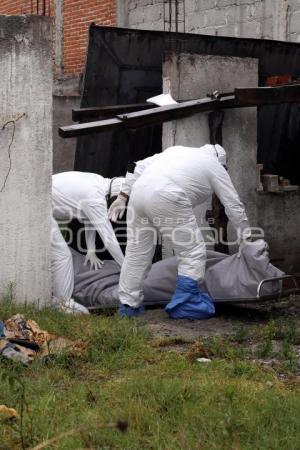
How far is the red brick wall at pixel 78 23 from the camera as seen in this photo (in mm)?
14977

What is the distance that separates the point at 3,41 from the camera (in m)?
6.77

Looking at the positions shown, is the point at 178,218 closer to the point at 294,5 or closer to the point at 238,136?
the point at 238,136

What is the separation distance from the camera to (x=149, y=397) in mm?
4562

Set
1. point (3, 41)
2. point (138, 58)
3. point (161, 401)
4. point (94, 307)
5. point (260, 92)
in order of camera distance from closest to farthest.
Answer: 1. point (161, 401)
2. point (3, 41)
3. point (94, 307)
4. point (260, 92)
5. point (138, 58)

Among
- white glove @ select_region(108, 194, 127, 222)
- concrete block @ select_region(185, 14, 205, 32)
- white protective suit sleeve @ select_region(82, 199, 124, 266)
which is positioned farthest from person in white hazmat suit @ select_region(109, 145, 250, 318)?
concrete block @ select_region(185, 14, 205, 32)

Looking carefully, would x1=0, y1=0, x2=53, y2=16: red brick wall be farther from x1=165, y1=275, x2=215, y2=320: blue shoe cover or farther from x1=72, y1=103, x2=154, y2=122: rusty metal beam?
x1=165, y1=275, x2=215, y2=320: blue shoe cover

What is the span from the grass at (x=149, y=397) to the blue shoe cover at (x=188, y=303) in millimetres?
967

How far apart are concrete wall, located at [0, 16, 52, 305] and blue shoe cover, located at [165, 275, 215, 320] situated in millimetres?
1065

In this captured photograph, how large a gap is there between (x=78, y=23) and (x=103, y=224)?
8680mm

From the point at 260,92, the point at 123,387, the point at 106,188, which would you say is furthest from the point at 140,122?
the point at 123,387

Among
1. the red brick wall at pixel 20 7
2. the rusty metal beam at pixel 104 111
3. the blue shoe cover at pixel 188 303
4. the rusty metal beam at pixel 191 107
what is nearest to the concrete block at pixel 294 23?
the rusty metal beam at pixel 191 107

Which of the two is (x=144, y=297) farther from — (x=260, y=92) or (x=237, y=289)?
(x=260, y=92)

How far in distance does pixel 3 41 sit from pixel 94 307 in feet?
8.01

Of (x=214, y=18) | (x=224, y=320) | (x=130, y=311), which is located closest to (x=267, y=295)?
(x=224, y=320)
